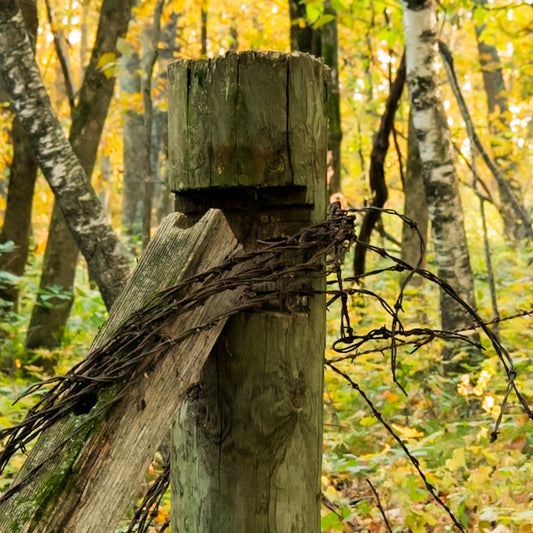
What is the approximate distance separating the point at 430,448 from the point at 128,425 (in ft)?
8.16

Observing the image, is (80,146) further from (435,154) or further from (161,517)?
(161,517)

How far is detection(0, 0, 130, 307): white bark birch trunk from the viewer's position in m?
4.86

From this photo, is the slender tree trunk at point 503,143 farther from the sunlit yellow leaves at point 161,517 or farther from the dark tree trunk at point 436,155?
the sunlit yellow leaves at point 161,517

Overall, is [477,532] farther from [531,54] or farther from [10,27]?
[531,54]

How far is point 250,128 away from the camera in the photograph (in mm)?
1738

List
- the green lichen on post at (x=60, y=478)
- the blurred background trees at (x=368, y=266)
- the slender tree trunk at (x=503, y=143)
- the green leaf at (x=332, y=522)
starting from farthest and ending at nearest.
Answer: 1. the slender tree trunk at (x=503, y=143)
2. the blurred background trees at (x=368, y=266)
3. the green leaf at (x=332, y=522)
4. the green lichen on post at (x=60, y=478)

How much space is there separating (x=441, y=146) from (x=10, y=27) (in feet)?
11.0

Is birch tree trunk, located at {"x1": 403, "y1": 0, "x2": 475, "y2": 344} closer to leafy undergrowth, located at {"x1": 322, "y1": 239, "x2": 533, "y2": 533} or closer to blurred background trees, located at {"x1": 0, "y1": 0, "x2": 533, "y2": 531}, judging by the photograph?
blurred background trees, located at {"x1": 0, "y1": 0, "x2": 533, "y2": 531}

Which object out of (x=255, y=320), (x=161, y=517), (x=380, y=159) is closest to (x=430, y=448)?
(x=161, y=517)

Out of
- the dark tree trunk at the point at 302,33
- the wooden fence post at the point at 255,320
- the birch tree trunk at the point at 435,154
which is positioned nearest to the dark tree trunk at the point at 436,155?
the birch tree trunk at the point at 435,154

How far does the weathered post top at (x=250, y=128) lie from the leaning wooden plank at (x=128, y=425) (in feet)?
0.41

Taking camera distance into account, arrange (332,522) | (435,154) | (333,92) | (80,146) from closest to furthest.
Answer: (332,522)
(435,154)
(333,92)
(80,146)

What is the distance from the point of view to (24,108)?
5.25m

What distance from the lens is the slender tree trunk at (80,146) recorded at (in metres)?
7.67
